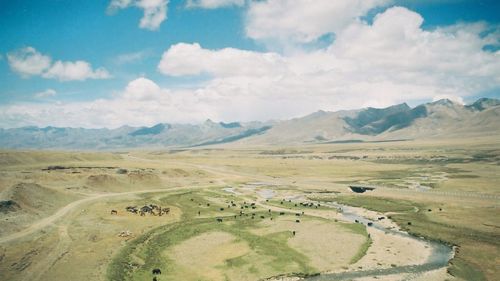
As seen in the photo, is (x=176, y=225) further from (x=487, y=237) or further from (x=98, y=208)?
(x=487, y=237)

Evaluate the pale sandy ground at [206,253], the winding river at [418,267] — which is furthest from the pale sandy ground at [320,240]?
the pale sandy ground at [206,253]

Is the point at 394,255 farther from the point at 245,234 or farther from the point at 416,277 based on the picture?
the point at 245,234

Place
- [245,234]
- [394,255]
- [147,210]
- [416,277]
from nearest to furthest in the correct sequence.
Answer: [416,277]
[394,255]
[245,234]
[147,210]

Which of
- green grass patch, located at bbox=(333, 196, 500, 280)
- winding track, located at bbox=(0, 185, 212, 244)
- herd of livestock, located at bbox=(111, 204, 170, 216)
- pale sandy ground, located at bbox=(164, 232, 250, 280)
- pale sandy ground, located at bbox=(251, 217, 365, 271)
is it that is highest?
winding track, located at bbox=(0, 185, 212, 244)

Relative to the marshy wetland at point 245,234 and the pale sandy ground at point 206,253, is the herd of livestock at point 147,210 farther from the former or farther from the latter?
the pale sandy ground at point 206,253

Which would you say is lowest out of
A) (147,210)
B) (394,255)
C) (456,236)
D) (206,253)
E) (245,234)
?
(456,236)

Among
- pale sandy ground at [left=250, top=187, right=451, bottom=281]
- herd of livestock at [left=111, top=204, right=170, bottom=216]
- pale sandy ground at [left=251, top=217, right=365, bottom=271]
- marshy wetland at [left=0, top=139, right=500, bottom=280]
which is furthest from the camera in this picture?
herd of livestock at [left=111, top=204, right=170, bottom=216]

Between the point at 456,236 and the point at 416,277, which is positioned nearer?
the point at 416,277

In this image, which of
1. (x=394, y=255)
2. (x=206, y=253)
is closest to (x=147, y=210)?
(x=206, y=253)

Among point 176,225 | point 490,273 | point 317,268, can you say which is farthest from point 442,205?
point 176,225

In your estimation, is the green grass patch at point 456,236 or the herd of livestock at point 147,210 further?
the herd of livestock at point 147,210

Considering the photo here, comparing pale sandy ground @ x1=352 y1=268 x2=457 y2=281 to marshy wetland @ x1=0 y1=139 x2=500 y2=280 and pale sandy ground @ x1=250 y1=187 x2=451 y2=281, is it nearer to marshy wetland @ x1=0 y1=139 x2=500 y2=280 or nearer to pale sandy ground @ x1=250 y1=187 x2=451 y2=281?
pale sandy ground @ x1=250 y1=187 x2=451 y2=281

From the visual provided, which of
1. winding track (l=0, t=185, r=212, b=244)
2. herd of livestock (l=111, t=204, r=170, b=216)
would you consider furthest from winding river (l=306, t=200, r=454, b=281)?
winding track (l=0, t=185, r=212, b=244)
